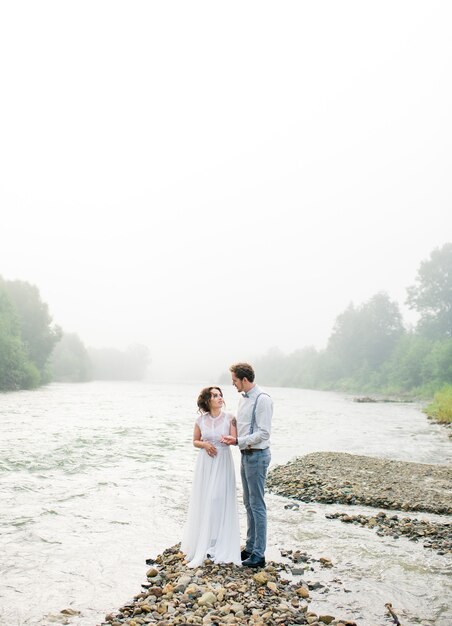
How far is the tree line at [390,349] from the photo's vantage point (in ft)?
278

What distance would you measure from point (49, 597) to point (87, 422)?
29.4m

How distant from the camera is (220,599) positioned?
8164 millimetres

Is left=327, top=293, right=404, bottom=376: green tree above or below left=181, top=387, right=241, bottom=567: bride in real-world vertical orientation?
above

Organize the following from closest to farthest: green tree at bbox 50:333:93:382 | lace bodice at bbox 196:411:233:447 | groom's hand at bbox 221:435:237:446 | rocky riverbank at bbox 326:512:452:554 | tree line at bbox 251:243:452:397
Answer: groom's hand at bbox 221:435:237:446, lace bodice at bbox 196:411:233:447, rocky riverbank at bbox 326:512:452:554, tree line at bbox 251:243:452:397, green tree at bbox 50:333:93:382

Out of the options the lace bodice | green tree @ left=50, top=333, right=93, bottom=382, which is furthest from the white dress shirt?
green tree @ left=50, top=333, right=93, bottom=382

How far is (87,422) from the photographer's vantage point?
37.7 meters

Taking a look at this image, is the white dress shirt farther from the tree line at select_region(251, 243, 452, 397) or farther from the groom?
the tree line at select_region(251, 243, 452, 397)

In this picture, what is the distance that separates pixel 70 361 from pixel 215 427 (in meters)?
123

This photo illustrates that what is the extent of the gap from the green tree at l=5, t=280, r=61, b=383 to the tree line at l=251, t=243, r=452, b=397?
60.4 m

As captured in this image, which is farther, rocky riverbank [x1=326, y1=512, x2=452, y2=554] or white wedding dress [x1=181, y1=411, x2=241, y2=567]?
rocky riverbank [x1=326, y1=512, x2=452, y2=554]

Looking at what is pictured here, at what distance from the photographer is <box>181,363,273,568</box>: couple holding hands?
9602 millimetres

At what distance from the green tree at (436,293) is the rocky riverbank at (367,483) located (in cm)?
7410

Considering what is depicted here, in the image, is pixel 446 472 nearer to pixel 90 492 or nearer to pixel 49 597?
pixel 90 492

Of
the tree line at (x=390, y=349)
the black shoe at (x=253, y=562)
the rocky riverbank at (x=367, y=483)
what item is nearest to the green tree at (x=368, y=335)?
the tree line at (x=390, y=349)
